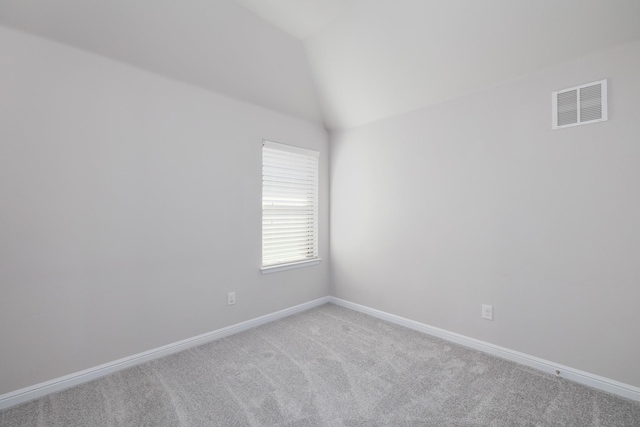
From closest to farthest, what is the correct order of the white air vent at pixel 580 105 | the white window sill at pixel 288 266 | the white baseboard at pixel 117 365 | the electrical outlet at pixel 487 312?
the white baseboard at pixel 117 365 < the white air vent at pixel 580 105 < the electrical outlet at pixel 487 312 < the white window sill at pixel 288 266

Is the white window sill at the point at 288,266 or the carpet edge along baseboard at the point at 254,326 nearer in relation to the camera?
the carpet edge along baseboard at the point at 254,326

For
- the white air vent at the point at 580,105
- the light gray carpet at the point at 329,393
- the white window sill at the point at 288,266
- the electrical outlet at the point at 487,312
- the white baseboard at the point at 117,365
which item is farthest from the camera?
the white window sill at the point at 288,266

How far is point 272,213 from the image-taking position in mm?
3230

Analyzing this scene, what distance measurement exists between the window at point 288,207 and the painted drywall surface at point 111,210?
0.18 m

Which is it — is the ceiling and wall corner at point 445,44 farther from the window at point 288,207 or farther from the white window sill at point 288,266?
the white window sill at point 288,266

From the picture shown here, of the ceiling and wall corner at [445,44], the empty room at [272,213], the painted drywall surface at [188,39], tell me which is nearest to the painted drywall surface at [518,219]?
the empty room at [272,213]

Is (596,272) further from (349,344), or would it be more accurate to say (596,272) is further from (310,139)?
(310,139)

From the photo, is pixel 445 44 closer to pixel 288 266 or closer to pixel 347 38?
pixel 347 38

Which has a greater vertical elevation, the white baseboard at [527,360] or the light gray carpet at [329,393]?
the white baseboard at [527,360]

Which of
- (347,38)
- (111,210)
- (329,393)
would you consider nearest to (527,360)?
(329,393)

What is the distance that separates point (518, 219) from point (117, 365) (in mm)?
3345

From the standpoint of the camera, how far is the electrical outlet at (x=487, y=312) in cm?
244

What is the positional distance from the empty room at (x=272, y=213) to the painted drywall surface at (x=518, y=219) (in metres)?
0.01

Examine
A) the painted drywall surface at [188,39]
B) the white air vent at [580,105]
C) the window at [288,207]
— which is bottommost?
the window at [288,207]
